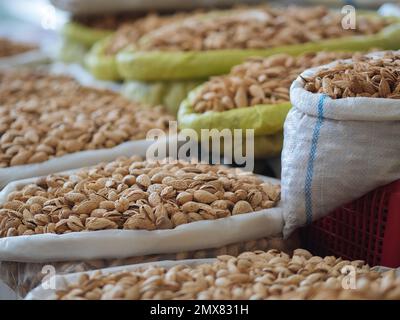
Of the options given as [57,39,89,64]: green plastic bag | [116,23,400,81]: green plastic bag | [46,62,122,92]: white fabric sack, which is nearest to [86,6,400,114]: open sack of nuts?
[116,23,400,81]: green plastic bag

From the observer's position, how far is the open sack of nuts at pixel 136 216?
3.91ft

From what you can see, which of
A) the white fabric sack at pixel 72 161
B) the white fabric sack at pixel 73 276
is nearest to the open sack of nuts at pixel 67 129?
the white fabric sack at pixel 72 161

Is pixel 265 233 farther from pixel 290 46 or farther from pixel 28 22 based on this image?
pixel 28 22

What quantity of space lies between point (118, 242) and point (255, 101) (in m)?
0.55

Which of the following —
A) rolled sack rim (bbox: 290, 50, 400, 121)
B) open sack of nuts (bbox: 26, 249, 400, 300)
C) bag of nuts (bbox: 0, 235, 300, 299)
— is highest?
rolled sack rim (bbox: 290, 50, 400, 121)

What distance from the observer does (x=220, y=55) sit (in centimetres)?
187

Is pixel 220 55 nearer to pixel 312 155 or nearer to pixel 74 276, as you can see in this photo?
pixel 312 155

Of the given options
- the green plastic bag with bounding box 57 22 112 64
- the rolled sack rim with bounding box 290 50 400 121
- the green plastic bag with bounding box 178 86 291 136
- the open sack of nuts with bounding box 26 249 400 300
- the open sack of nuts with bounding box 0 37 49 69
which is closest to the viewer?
the open sack of nuts with bounding box 26 249 400 300

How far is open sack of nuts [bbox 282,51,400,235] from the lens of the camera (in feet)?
3.76

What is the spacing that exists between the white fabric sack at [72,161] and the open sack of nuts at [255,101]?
0.14m

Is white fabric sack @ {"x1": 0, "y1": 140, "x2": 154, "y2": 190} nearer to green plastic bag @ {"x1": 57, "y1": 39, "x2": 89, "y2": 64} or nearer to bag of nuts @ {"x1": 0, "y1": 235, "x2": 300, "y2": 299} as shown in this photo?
bag of nuts @ {"x1": 0, "y1": 235, "x2": 300, "y2": 299}

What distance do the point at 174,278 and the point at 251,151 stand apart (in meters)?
0.59

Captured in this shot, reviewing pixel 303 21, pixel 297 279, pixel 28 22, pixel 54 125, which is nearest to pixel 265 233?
pixel 297 279

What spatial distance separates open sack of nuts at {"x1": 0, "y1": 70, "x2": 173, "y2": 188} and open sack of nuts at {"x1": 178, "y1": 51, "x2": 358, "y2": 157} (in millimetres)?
163
